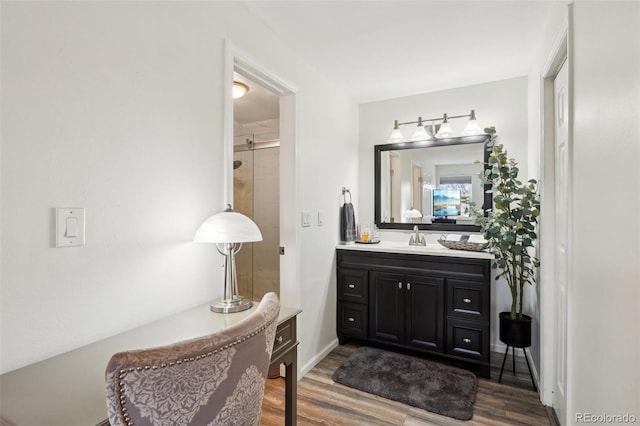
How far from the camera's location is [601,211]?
A: 1.01 meters

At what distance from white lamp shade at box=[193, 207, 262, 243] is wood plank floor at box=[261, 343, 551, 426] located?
124 cm

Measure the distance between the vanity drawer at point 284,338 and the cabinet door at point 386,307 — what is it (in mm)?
1411

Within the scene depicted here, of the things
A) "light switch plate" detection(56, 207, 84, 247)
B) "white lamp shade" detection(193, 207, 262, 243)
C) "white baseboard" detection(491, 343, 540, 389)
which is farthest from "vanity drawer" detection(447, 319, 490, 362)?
"light switch plate" detection(56, 207, 84, 247)

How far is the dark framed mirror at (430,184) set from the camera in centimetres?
286

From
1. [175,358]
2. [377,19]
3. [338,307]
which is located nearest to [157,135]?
[175,358]

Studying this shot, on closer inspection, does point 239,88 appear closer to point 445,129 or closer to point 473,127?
point 445,129

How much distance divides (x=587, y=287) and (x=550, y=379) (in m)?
1.17

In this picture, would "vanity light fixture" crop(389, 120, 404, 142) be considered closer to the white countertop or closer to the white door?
the white countertop

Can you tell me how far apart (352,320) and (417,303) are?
63cm

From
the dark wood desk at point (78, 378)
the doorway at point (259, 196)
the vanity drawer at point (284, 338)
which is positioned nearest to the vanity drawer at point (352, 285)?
the doorway at point (259, 196)

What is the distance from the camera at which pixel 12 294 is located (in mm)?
917

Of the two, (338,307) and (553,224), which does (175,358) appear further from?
(338,307)

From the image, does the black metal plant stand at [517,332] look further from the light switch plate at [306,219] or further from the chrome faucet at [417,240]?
the light switch plate at [306,219]

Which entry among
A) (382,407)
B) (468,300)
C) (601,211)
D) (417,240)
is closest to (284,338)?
(382,407)
